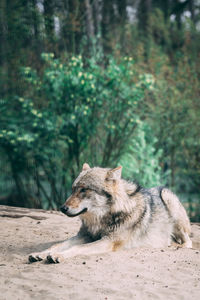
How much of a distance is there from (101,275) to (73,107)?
5.59 metres

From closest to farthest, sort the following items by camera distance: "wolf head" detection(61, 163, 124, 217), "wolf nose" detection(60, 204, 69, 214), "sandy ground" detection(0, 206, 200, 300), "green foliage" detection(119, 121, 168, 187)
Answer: "sandy ground" detection(0, 206, 200, 300) → "wolf nose" detection(60, 204, 69, 214) → "wolf head" detection(61, 163, 124, 217) → "green foliage" detection(119, 121, 168, 187)

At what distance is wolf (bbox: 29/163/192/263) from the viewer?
432cm

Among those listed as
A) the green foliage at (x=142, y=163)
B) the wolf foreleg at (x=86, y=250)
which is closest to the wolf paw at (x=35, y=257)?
the wolf foreleg at (x=86, y=250)

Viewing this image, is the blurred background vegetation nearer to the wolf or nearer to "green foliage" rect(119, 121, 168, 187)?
"green foliage" rect(119, 121, 168, 187)

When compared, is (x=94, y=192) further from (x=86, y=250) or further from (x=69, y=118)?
(x=69, y=118)

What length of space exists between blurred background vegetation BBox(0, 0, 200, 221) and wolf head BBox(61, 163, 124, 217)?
12.6 feet

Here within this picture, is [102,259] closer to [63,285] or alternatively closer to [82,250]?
[82,250]

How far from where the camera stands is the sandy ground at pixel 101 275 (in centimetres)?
325

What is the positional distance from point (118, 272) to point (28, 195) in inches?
250

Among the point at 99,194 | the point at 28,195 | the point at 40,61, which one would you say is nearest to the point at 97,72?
the point at 40,61

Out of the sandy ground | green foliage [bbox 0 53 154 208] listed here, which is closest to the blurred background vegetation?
green foliage [bbox 0 53 154 208]

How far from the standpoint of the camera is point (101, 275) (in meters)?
3.66

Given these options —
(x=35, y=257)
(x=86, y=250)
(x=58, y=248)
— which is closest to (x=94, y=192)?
(x=86, y=250)

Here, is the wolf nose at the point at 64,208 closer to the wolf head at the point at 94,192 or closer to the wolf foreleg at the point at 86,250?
the wolf head at the point at 94,192
